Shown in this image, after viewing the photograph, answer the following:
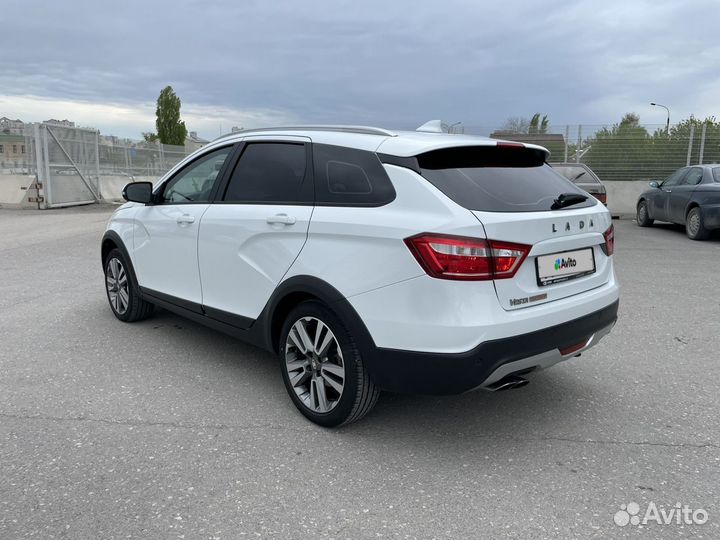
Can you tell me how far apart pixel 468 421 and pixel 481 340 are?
96 cm

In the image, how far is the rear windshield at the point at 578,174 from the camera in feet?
39.6

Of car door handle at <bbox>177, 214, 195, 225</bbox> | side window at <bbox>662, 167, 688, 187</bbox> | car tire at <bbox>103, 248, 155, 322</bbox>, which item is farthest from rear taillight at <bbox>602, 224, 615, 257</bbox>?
side window at <bbox>662, 167, 688, 187</bbox>

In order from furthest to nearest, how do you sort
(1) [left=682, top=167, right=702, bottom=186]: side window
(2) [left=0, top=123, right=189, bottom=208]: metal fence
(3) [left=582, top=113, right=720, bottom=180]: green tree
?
(3) [left=582, top=113, right=720, bottom=180]: green tree < (2) [left=0, top=123, right=189, bottom=208]: metal fence < (1) [left=682, top=167, right=702, bottom=186]: side window

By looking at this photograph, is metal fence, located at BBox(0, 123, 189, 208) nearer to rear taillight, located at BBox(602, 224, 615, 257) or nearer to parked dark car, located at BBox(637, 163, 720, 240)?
parked dark car, located at BBox(637, 163, 720, 240)

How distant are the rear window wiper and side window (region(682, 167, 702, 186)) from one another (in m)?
10.3

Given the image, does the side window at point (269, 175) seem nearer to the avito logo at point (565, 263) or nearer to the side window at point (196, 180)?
the side window at point (196, 180)

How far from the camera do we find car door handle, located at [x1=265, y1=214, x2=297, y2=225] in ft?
11.1

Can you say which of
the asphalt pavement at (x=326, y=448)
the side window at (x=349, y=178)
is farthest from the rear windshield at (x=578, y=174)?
the side window at (x=349, y=178)

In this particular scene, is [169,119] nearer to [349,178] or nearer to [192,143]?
[192,143]

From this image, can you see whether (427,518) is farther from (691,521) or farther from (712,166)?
(712,166)

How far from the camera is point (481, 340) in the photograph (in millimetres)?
2707

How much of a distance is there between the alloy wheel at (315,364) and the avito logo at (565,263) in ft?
4.07

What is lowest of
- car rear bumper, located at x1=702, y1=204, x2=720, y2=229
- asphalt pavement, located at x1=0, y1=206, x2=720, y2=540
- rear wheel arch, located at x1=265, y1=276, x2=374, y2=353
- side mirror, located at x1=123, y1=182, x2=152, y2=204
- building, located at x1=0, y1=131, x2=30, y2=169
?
asphalt pavement, located at x1=0, y1=206, x2=720, y2=540

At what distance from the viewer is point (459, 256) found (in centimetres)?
269
